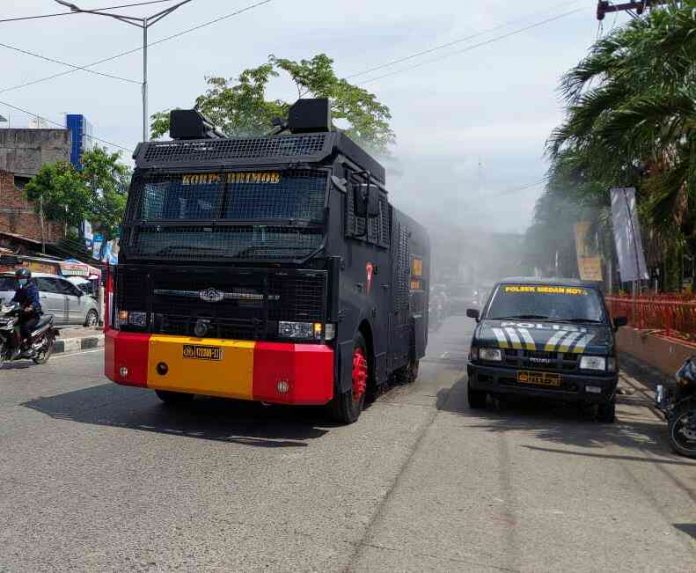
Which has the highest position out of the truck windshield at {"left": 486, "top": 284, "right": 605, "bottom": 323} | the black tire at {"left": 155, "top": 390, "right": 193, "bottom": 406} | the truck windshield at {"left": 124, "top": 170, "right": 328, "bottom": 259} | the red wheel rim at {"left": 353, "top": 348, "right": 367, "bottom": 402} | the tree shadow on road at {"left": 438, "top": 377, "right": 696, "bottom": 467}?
the truck windshield at {"left": 124, "top": 170, "right": 328, "bottom": 259}

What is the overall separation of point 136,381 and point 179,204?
180 centimetres

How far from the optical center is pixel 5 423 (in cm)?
670

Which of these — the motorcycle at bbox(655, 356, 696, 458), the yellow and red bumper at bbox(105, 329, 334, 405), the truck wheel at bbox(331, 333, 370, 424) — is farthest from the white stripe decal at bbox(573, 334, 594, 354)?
the yellow and red bumper at bbox(105, 329, 334, 405)

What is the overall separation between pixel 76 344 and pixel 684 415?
12584mm

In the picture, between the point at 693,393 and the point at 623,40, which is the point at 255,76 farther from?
the point at 693,393

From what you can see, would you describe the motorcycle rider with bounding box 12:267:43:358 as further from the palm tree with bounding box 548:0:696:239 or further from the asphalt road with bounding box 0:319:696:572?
the palm tree with bounding box 548:0:696:239

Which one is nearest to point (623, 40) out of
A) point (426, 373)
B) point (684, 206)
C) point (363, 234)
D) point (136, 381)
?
point (684, 206)

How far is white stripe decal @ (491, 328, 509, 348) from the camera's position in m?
7.97

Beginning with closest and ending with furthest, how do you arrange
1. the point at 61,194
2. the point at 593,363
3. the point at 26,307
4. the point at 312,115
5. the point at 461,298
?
the point at 312,115 → the point at 593,363 → the point at 26,307 → the point at 61,194 → the point at 461,298

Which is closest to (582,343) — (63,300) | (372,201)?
(372,201)

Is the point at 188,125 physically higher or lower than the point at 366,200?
higher

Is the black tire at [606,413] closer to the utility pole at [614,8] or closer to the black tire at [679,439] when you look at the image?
the black tire at [679,439]

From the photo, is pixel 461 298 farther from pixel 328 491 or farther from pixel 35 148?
pixel 328 491

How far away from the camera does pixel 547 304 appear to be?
8969mm
